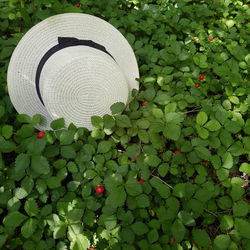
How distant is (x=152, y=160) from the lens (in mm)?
1929

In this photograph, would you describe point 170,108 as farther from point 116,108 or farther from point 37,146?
point 37,146

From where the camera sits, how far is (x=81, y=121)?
2.11 meters

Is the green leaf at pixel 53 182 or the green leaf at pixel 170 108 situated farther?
the green leaf at pixel 170 108

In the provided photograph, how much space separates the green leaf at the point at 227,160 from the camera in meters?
1.91

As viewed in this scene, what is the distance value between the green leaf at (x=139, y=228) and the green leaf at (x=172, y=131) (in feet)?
1.90

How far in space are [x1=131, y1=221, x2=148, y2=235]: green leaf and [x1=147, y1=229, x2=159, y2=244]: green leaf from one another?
0.03 meters

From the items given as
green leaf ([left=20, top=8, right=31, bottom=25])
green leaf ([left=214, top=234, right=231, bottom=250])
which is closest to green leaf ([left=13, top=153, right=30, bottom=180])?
green leaf ([left=214, top=234, right=231, bottom=250])

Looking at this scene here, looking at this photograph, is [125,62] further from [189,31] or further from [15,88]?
[189,31]

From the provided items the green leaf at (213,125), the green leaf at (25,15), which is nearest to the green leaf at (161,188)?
the green leaf at (213,125)

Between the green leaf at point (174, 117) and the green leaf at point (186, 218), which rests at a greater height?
the green leaf at point (174, 117)

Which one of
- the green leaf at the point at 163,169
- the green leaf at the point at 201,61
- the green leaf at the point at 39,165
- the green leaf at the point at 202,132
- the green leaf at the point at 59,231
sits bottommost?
the green leaf at the point at 59,231

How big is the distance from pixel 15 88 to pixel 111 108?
0.72m

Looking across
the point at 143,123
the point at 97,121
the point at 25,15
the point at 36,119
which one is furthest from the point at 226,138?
the point at 25,15

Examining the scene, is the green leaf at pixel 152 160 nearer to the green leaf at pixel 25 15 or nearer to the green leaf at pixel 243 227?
the green leaf at pixel 243 227
